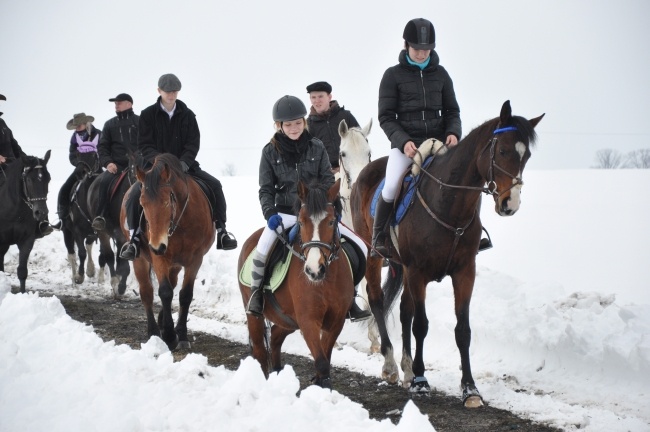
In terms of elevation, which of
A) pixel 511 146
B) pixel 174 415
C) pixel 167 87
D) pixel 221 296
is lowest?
pixel 221 296

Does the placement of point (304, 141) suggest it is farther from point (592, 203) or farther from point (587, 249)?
point (592, 203)

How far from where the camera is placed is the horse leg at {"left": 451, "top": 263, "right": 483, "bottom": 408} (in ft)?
21.6

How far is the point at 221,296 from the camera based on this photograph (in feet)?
42.0

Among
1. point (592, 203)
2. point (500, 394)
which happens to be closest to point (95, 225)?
point (500, 394)

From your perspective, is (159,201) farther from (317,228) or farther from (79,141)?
(79,141)

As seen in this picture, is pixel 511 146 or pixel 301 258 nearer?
pixel 301 258

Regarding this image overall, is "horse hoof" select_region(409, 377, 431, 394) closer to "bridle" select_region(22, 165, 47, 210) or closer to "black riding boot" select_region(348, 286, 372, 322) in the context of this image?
"black riding boot" select_region(348, 286, 372, 322)

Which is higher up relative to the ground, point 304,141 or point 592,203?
point 304,141

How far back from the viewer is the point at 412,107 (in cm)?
808

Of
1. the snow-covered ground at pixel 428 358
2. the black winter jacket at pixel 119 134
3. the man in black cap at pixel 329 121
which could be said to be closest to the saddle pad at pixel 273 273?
the snow-covered ground at pixel 428 358

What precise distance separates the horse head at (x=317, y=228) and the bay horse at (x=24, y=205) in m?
10.2

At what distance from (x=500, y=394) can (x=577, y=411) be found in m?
0.90

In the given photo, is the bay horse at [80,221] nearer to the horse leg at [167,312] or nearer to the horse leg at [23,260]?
the horse leg at [23,260]

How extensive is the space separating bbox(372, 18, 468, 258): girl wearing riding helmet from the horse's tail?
79cm
